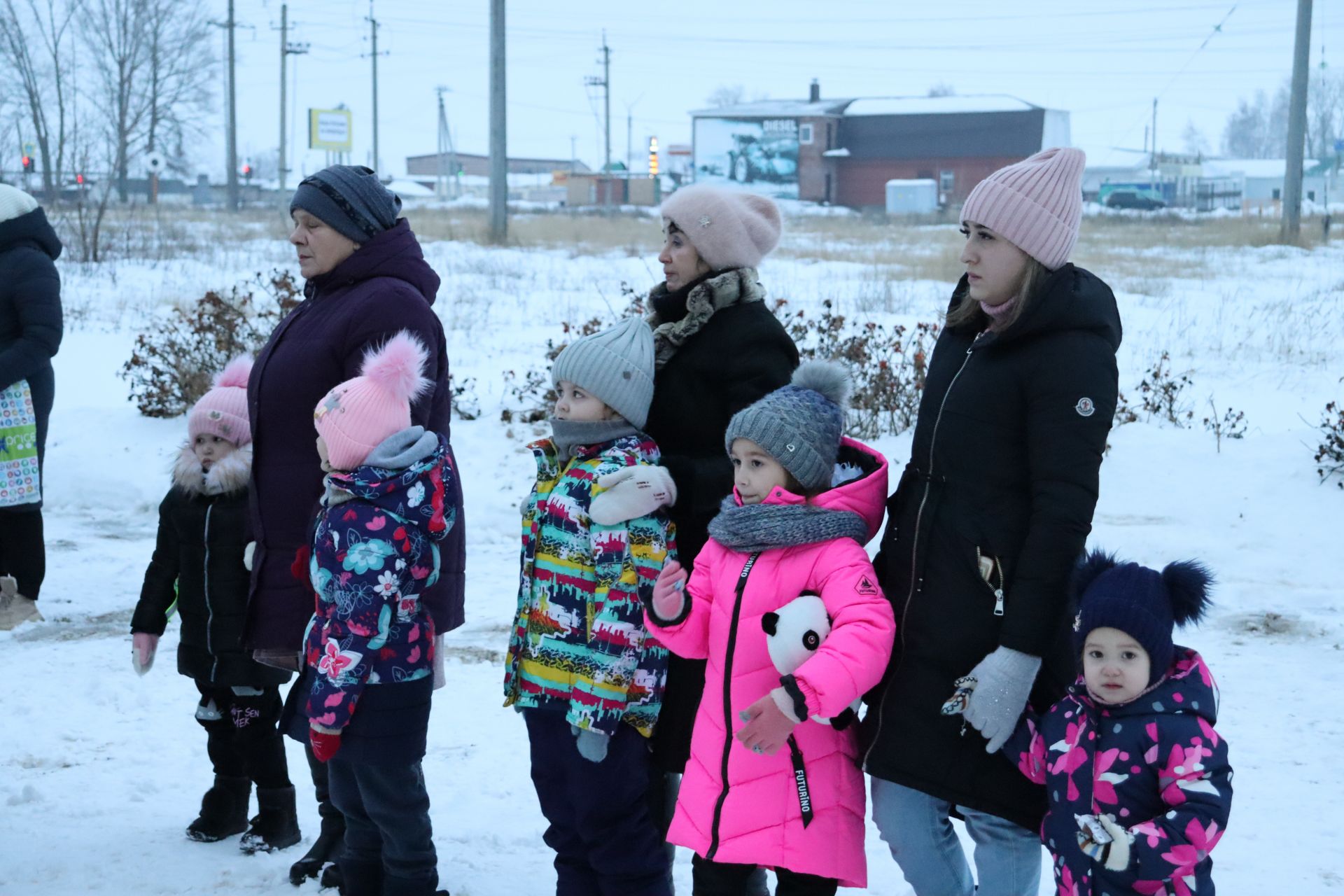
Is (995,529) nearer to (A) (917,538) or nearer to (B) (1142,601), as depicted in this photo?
(A) (917,538)

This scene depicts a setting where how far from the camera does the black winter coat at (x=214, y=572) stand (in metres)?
3.79

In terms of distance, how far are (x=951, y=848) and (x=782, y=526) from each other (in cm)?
80

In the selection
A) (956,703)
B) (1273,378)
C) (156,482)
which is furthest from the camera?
(1273,378)

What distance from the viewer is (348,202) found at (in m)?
3.44

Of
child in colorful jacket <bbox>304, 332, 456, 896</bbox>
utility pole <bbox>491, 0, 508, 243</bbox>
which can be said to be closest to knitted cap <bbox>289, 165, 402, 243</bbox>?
child in colorful jacket <bbox>304, 332, 456, 896</bbox>

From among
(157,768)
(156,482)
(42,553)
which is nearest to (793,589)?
(157,768)

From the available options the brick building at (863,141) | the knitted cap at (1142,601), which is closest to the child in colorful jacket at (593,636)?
the knitted cap at (1142,601)

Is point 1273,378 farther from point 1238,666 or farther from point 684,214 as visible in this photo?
point 684,214

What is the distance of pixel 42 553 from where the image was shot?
560cm

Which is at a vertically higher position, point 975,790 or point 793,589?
point 793,589

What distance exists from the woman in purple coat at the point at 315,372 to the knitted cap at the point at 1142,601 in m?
1.60

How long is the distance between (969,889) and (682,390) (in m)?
1.36

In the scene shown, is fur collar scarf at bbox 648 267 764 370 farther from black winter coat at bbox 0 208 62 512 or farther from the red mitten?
black winter coat at bbox 0 208 62 512

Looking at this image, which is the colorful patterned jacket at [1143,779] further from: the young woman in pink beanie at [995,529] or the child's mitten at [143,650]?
the child's mitten at [143,650]
